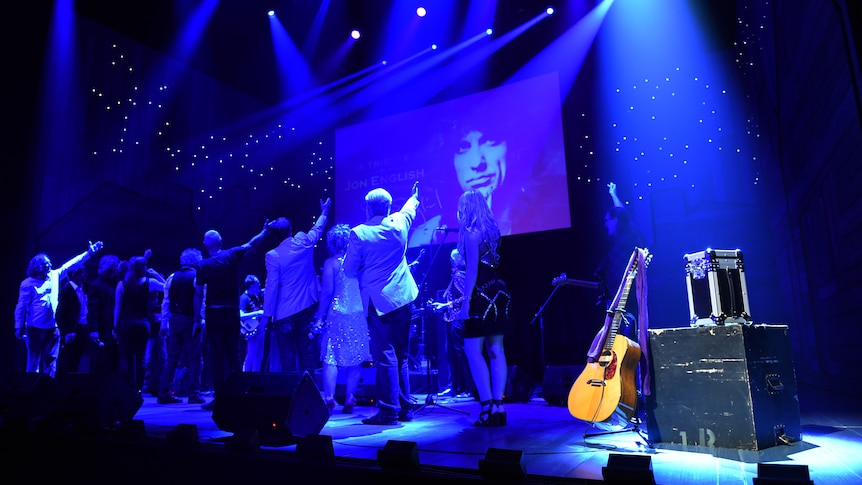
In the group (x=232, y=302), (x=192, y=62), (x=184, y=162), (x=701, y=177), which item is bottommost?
(x=232, y=302)

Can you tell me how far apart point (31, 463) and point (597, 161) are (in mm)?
6903

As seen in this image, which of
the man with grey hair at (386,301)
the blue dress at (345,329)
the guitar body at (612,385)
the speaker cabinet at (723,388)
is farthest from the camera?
the blue dress at (345,329)

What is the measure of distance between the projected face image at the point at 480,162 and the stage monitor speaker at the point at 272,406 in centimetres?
507

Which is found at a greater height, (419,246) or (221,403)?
(419,246)

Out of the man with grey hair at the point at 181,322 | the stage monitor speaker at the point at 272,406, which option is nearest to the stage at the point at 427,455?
the stage monitor speaker at the point at 272,406

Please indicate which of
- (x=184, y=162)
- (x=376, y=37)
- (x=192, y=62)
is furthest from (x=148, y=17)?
(x=376, y=37)

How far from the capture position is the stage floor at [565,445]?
2.07 meters

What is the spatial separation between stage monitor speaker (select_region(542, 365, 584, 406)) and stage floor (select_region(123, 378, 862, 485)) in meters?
0.43

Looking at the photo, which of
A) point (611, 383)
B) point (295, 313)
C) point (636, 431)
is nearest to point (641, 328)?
point (611, 383)

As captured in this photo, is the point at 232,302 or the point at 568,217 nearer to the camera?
the point at 232,302

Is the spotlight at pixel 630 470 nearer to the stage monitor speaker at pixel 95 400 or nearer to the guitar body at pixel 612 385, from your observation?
the guitar body at pixel 612 385

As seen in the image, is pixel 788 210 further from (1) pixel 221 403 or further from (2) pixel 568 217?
(1) pixel 221 403

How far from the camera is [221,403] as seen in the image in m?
3.04

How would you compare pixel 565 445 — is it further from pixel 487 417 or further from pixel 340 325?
pixel 340 325
